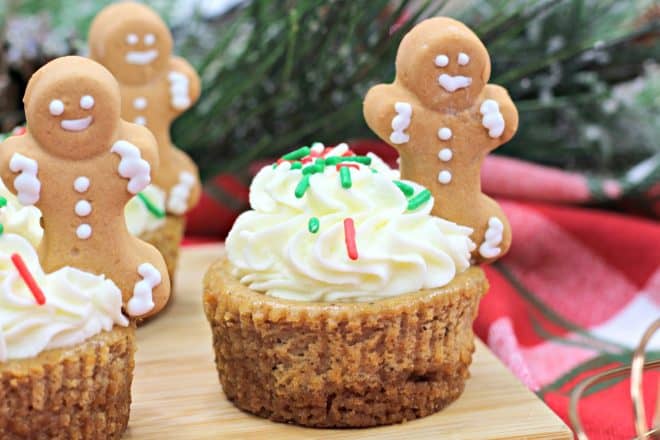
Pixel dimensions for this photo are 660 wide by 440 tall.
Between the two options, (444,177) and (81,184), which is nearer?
(81,184)

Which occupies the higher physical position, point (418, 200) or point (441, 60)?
point (441, 60)

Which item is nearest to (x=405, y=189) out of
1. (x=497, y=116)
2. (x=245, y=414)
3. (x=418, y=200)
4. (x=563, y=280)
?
(x=418, y=200)

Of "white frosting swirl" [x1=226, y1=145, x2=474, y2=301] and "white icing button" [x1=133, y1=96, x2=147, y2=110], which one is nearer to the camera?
"white frosting swirl" [x1=226, y1=145, x2=474, y2=301]

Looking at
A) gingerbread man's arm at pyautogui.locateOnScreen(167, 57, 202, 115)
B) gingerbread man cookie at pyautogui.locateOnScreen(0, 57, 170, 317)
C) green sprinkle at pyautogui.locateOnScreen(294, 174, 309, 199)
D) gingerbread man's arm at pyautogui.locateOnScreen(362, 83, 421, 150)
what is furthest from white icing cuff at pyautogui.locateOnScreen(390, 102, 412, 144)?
gingerbread man's arm at pyautogui.locateOnScreen(167, 57, 202, 115)

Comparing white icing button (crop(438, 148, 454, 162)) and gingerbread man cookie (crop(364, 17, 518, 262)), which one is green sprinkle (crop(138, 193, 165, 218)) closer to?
gingerbread man cookie (crop(364, 17, 518, 262))

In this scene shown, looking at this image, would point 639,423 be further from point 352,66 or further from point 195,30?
point 195,30

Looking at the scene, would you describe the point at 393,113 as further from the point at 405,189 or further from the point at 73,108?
the point at 73,108

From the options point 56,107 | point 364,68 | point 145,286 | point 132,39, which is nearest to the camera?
point 56,107
